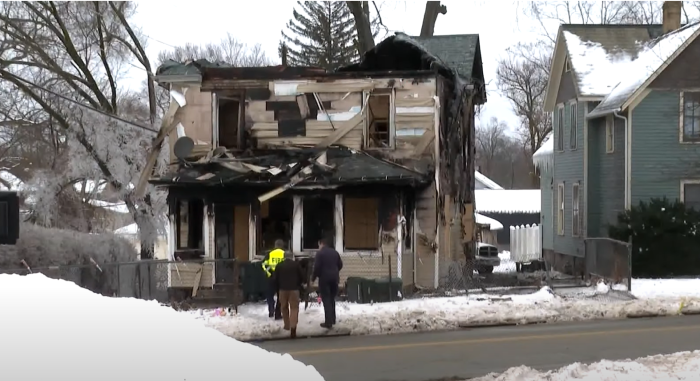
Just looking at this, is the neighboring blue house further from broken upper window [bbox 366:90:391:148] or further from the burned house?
broken upper window [bbox 366:90:391:148]

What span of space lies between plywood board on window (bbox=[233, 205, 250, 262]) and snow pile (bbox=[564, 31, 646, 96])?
42.3ft

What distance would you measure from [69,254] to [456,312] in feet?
44.4

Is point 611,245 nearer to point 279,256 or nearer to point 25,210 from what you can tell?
point 279,256

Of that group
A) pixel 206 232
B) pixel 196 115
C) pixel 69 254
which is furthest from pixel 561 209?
pixel 69 254

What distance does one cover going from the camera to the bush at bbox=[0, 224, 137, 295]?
55.4ft

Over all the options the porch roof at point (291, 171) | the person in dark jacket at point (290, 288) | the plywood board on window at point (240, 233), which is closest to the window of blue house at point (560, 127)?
the porch roof at point (291, 171)

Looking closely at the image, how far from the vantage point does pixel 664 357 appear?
35.0 ft

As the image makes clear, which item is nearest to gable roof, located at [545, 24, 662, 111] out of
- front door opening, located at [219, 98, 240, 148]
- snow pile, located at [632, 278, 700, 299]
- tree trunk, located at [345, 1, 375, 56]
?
tree trunk, located at [345, 1, 375, 56]

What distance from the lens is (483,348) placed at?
1218 cm

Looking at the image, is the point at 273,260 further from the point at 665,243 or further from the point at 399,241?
the point at 665,243

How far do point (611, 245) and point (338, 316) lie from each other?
7.71 metres

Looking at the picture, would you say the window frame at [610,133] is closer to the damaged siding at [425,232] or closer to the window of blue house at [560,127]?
the window of blue house at [560,127]

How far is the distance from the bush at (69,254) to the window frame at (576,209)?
A: 16.1 meters

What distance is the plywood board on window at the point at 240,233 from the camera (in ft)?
66.9
